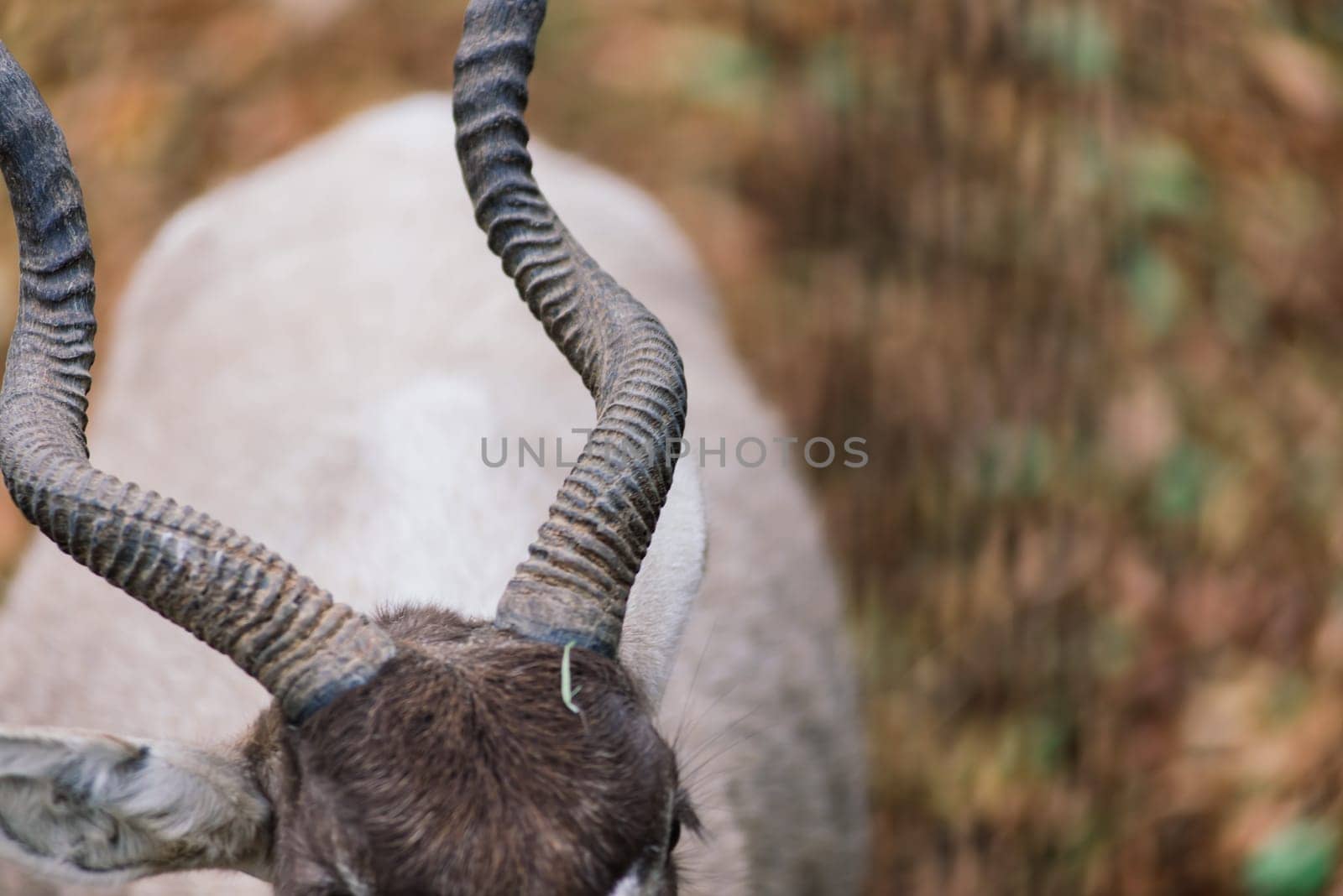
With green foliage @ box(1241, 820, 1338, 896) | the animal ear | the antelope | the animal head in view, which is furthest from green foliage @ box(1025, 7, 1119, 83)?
the animal ear

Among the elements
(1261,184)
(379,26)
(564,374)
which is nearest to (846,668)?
(564,374)

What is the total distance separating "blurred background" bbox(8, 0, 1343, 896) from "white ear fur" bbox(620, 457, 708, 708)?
2494mm

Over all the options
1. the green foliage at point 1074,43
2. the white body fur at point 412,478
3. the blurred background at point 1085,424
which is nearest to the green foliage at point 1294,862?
the blurred background at point 1085,424

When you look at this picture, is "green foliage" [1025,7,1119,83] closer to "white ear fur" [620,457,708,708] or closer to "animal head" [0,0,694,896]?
"white ear fur" [620,457,708,708]

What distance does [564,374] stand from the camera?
4441mm

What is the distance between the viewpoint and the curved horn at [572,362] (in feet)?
8.47

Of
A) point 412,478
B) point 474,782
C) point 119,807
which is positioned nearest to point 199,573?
point 119,807

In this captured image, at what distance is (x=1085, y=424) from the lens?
5.74m

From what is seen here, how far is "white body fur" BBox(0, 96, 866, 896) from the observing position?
3457 millimetres

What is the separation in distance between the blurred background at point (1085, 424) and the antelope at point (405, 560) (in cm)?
110

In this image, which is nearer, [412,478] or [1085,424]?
[412,478]

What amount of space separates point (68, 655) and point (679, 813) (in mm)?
1940

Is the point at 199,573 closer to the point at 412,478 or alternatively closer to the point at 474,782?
the point at 474,782

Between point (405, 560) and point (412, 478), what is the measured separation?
0.33 m
